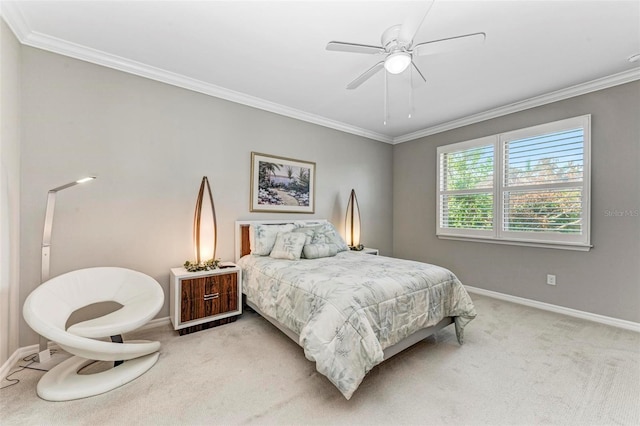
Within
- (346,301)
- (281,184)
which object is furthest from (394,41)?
(281,184)

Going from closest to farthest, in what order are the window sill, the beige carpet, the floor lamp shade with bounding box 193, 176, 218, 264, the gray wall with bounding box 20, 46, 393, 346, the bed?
the beige carpet → the bed → the gray wall with bounding box 20, 46, 393, 346 → the floor lamp shade with bounding box 193, 176, 218, 264 → the window sill

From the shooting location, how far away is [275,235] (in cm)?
335

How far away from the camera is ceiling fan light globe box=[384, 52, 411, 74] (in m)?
1.95

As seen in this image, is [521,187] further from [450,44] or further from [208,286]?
[208,286]

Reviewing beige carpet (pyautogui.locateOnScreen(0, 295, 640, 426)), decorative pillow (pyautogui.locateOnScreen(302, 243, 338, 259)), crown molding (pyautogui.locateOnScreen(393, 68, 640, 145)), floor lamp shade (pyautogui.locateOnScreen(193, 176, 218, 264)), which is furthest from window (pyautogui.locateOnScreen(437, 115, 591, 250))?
Answer: floor lamp shade (pyautogui.locateOnScreen(193, 176, 218, 264))

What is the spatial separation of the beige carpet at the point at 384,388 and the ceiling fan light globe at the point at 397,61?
2.34 metres

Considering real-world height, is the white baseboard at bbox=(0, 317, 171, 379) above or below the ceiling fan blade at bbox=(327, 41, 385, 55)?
below

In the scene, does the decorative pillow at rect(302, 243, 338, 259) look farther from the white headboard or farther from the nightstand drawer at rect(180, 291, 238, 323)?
the nightstand drawer at rect(180, 291, 238, 323)

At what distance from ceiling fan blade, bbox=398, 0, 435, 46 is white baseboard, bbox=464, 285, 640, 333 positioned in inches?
142

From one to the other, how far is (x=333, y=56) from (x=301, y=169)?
175cm

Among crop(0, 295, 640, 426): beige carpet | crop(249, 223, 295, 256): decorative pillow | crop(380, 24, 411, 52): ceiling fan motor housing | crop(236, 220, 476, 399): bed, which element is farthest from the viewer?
crop(249, 223, 295, 256): decorative pillow

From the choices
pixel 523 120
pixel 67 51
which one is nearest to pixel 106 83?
pixel 67 51

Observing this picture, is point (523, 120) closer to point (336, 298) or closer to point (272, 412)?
point (336, 298)

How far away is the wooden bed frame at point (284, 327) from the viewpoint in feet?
6.88
